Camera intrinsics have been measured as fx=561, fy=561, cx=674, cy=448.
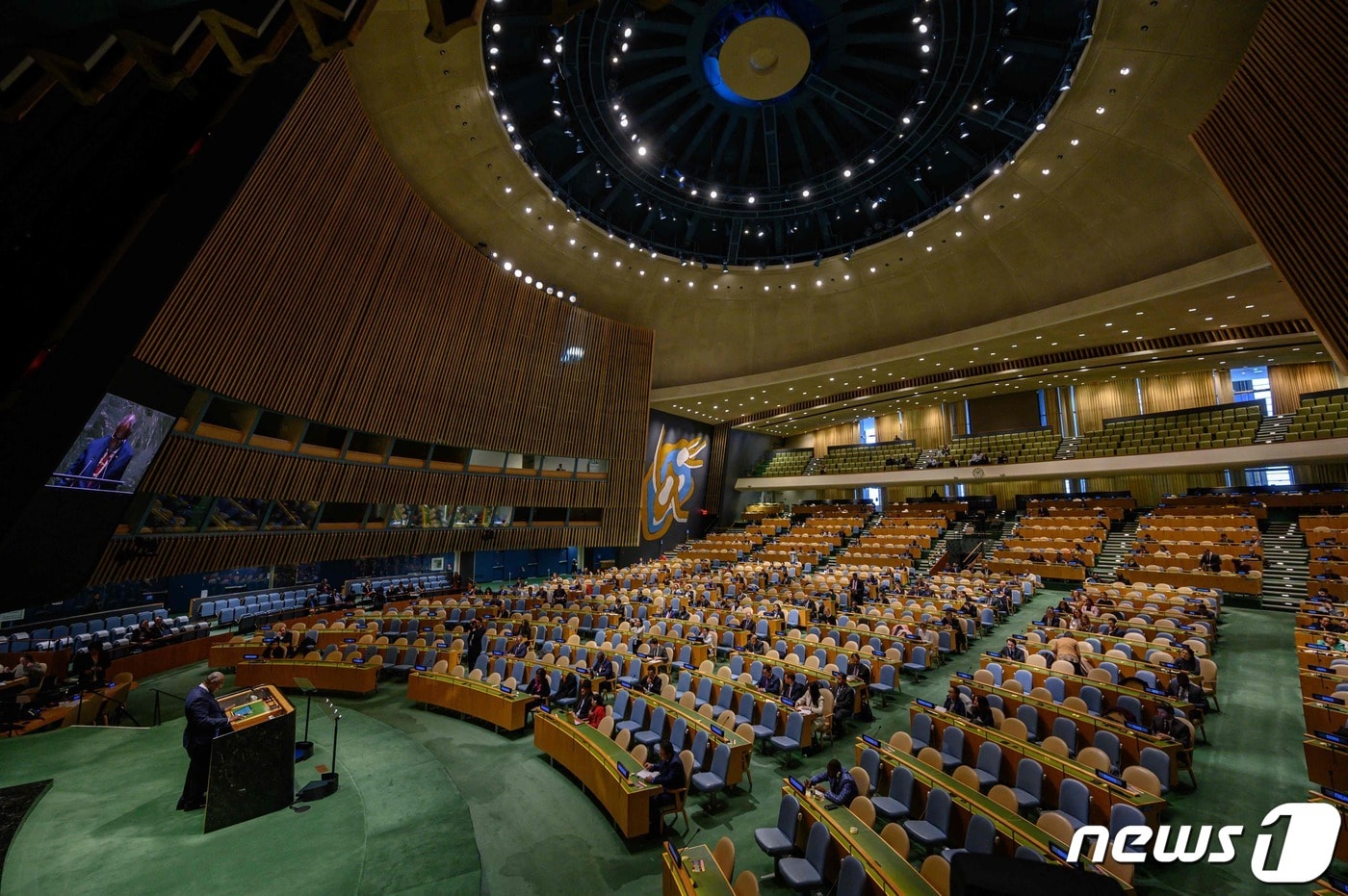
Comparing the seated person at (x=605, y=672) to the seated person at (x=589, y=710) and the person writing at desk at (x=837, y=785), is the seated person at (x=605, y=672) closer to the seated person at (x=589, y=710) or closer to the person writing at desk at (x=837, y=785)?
the seated person at (x=589, y=710)

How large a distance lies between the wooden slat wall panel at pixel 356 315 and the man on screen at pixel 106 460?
1.56m

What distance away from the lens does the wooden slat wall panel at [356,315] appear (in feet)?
32.3

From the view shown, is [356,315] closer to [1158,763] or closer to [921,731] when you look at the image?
[921,731]

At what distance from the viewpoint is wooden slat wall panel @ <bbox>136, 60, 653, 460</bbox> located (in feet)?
32.3

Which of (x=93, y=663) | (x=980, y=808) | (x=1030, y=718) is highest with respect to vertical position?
(x=1030, y=718)

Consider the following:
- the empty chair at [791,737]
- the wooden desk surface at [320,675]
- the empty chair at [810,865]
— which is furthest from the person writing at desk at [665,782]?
the wooden desk surface at [320,675]

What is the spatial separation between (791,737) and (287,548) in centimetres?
1118

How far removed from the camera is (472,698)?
9500 millimetres

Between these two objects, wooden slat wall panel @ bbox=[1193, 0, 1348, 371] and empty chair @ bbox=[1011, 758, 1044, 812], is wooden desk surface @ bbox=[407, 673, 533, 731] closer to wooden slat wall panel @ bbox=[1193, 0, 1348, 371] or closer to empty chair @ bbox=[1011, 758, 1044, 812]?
empty chair @ bbox=[1011, 758, 1044, 812]

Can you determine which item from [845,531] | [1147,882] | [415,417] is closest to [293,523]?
[415,417]

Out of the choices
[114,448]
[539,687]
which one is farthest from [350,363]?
[539,687]

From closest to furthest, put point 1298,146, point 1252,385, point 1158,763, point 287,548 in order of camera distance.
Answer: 1. point 1158,763
2. point 1298,146
3. point 287,548
4. point 1252,385

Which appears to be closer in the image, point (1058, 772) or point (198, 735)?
point (1058, 772)

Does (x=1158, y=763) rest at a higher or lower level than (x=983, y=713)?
lower
